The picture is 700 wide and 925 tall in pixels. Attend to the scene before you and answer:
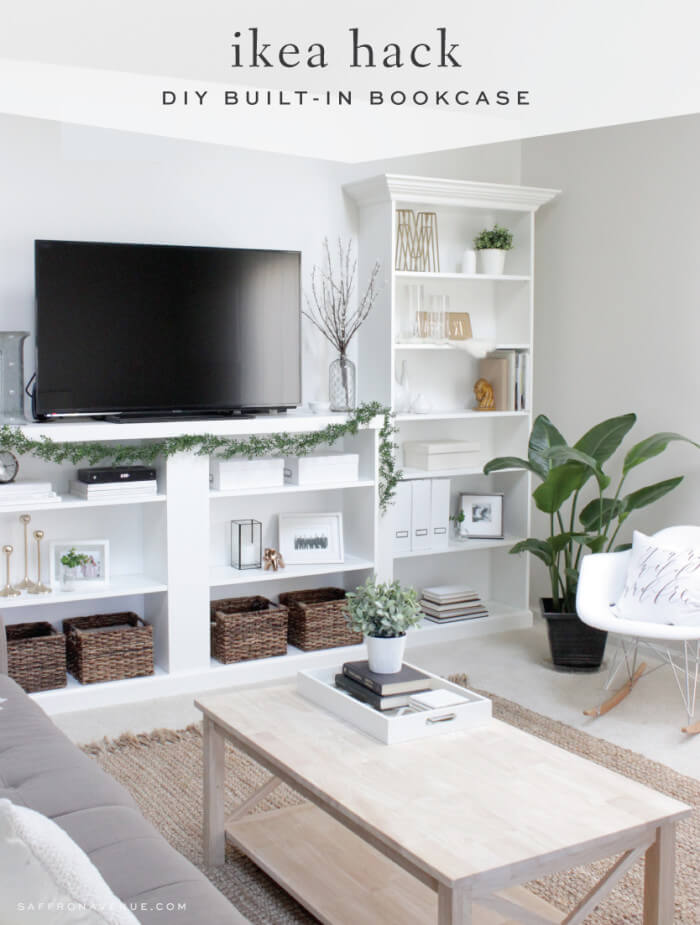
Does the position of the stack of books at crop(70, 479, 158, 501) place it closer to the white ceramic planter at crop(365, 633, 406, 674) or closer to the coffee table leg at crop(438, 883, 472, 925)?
the white ceramic planter at crop(365, 633, 406, 674)

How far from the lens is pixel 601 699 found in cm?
381

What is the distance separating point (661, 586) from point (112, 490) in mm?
2053

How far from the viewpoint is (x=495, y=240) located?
4.65m

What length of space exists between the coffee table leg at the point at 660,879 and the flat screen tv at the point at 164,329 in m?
2.52

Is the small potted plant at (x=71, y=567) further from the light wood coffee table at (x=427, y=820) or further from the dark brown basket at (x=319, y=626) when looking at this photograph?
the light wood coffee table at (x=427, y=820)

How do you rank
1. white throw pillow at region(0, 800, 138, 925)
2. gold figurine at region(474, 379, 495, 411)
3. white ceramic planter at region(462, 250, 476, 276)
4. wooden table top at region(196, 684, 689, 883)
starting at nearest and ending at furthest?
white throw pillow at region(0, 800, 138, 925)
wooden table top at region(196, 684, 689, 883)
white ceramic planter at region(462, 250, 476, 276)
gold figurine at region(474, 379, 495, 411)

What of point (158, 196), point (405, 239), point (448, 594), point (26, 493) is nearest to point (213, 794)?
point (26, 493)

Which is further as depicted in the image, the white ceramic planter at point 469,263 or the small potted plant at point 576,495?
the white ceramic planter at point 469,263

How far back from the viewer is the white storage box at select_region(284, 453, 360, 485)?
165 inches

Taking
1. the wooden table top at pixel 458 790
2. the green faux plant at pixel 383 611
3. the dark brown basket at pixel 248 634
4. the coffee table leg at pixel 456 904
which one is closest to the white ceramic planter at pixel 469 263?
the dark brown basket at pixel 248 634

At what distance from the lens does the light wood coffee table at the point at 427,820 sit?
1801mm

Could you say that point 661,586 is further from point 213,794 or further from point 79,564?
point 79,564

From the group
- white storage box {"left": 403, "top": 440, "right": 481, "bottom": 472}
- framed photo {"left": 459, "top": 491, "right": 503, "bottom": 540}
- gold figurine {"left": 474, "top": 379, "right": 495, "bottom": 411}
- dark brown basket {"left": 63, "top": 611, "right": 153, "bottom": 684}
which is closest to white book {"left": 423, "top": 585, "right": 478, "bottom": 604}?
framed photo {"left": 459, "top": 491, "right": 503, "bottom": 540}

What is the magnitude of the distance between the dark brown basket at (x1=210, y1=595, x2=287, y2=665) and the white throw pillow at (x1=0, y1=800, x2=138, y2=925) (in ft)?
9.91
